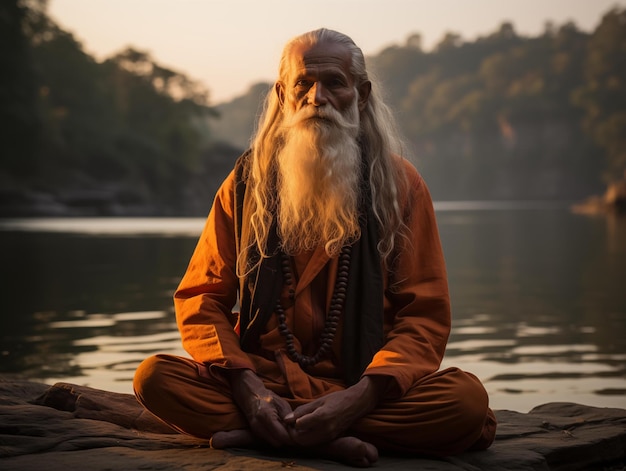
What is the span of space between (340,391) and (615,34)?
83.3 meters

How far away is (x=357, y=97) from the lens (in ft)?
11.1

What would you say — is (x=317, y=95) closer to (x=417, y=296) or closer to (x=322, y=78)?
(x=322, y=78)

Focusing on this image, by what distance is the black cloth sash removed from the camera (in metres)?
3.19

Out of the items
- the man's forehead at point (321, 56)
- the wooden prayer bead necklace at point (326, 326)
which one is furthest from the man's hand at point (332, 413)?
the man's forehead at point (321, 56)

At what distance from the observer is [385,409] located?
10.1 feet

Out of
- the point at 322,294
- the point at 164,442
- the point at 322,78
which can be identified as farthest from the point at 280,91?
the point at 164,442

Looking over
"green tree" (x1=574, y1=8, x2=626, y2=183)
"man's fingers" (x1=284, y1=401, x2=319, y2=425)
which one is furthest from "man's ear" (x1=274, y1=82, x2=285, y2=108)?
"green tree" (x1=574, y1=8, x2=626, y2=183)

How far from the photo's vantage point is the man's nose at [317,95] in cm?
324

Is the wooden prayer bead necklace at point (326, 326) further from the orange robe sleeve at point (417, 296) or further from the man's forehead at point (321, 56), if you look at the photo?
the man's forehead at point (321, 56)

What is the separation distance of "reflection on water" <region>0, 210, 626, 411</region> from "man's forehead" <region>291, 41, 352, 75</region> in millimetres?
2309

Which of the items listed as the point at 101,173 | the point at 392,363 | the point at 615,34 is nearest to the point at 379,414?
the point at 392,363

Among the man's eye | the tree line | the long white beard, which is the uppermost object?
the tree line

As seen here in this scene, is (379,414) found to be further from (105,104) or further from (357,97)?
(105,104)

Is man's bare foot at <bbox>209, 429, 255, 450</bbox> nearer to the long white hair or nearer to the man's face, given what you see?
the long white hair
